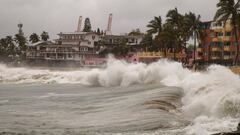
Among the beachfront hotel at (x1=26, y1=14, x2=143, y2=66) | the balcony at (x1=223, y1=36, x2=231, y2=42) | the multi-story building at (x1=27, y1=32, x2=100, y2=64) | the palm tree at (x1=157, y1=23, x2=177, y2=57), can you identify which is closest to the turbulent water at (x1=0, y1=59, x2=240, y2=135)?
the palm tree at (x1=157, y1=23, x2=177, y2=57)

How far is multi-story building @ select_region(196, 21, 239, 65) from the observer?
88894mm

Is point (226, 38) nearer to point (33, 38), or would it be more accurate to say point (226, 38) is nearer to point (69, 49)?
point (69, 49)

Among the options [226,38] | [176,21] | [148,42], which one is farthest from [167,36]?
[148,42]

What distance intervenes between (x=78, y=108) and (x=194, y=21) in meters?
60.9

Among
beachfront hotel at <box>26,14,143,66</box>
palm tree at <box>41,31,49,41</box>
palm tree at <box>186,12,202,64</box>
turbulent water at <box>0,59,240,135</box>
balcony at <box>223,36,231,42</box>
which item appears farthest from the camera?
Result: palm tree at <box>41,31,49,41</box>

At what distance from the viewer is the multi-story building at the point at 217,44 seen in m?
88.9

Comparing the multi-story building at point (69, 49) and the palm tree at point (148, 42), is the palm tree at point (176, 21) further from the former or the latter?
the multi-story building at point (69, 49)

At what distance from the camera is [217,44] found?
92.9 m

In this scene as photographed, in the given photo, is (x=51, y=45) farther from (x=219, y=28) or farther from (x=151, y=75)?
(x=151, y=75)

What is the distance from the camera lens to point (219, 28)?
9169 cm

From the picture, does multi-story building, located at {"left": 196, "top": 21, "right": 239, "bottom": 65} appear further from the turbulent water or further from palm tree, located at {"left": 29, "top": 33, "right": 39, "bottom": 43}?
palm tree, located at {"left": 29, "top": 33, "right": 39, "bottom": 43}

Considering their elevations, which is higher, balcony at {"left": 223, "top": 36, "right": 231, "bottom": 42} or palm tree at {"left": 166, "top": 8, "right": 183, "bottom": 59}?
palm tree at {"left": 166, "top": 8, "right": 183, "bottom": 59}

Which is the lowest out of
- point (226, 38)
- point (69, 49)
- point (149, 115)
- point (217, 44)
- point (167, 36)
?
point (149, 115)

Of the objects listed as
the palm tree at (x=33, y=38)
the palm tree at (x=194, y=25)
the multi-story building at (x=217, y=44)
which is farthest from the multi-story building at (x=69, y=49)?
the palm tree at (x=194, y=25)
